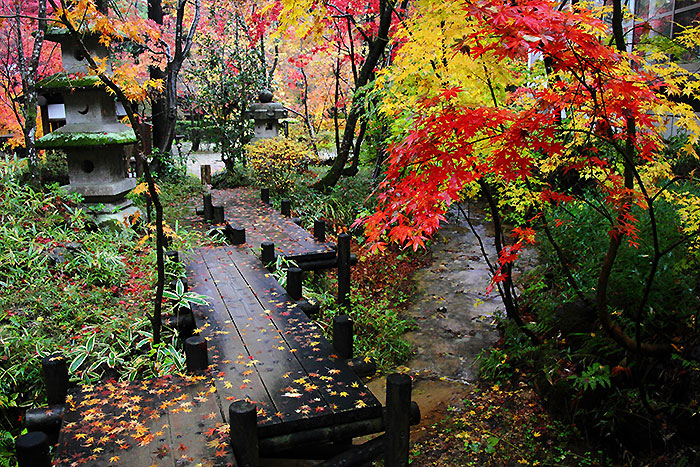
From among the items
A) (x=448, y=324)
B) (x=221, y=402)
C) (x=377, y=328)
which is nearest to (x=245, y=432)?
(x=221, y=402)

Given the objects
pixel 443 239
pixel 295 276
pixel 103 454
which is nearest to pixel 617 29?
pixel 295 276

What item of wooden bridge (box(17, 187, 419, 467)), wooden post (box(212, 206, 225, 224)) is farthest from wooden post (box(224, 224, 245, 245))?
wooden bridge (box(17, 187, 419, 467))

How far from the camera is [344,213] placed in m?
10.4

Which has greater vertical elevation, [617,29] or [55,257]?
[617,29]

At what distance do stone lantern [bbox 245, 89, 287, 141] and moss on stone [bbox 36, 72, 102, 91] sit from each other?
5508 mm

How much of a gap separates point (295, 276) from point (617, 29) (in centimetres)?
415

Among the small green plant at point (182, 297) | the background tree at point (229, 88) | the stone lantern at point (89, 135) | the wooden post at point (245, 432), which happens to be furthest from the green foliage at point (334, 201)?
the wooden post at point (245, 432)

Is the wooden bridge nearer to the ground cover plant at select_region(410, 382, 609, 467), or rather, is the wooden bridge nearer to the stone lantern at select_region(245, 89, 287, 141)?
the ground cover plant at select_region(410, 382, 609, 467)

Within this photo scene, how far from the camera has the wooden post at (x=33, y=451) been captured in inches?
120

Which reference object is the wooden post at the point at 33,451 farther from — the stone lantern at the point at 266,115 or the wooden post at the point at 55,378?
the stone lantern at the point at 266,115

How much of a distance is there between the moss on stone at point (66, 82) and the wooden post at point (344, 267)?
16.3 feet

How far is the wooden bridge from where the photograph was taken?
3332 mm

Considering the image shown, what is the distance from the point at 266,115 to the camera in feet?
44.0

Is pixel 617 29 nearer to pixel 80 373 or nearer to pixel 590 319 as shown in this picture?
pixel 590 319
